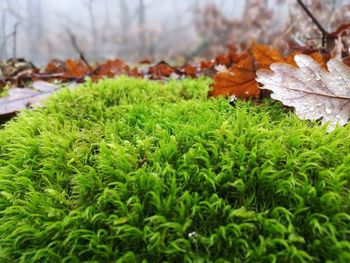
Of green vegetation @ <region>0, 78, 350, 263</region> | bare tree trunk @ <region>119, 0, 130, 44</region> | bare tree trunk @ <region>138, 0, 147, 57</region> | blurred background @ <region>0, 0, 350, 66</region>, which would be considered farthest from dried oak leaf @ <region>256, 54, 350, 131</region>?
bare tree trunk @ <region>119, 0, 130, 44</region>

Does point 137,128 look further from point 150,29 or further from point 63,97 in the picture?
point 150,29

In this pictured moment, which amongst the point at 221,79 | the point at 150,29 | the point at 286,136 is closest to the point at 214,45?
the point at 150,29

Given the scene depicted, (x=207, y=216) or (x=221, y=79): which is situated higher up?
(x=221, y=79)

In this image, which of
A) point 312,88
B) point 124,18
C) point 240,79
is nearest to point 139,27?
point 124,18

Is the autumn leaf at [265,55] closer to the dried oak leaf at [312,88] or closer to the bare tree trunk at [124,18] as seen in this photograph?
the dried oak leaf at [312,88]

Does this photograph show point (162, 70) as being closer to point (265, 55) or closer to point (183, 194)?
point (265, 55)
